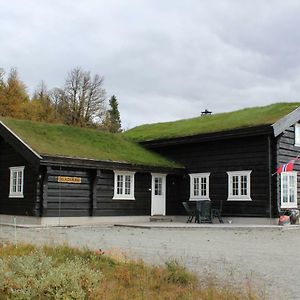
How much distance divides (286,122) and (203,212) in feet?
17.9

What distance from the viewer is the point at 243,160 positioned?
23266mm

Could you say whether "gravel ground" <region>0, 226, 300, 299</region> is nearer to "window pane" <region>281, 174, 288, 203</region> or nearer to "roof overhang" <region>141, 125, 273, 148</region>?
"window pane" <region>281, 174, 288, 203</region>

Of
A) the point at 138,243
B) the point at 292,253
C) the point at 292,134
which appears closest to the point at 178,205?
the point at 292,134

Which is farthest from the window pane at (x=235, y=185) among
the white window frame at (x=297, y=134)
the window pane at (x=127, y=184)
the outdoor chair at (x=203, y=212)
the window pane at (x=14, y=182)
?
the window pane at (x=14, y=182)

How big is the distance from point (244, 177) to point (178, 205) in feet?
14.3

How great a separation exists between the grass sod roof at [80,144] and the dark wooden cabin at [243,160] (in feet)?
4.53

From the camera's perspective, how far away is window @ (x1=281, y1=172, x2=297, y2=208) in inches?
889

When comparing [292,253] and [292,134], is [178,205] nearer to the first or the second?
[292,134]

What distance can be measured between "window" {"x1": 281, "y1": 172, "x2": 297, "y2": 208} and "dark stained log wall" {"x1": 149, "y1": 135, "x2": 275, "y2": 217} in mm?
810

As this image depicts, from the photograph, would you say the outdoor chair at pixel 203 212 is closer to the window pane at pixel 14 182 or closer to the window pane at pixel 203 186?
the window pane at pixel 203 186

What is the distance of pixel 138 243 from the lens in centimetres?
1377

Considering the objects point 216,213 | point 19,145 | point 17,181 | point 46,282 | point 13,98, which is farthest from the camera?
point 13,98

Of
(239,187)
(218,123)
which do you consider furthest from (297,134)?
(218,123)

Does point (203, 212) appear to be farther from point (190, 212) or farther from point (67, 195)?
point (67, 195)
